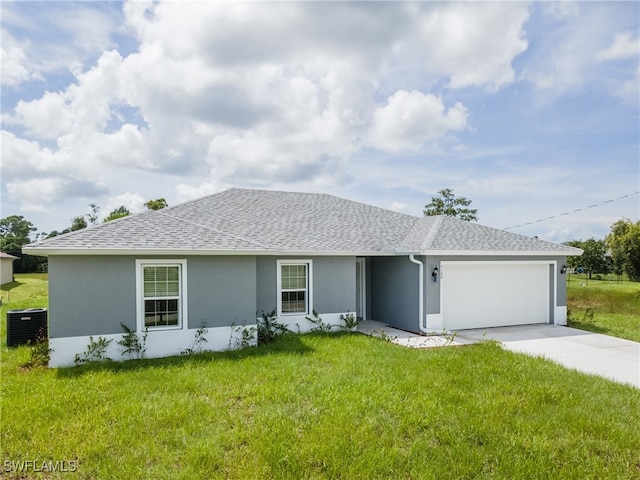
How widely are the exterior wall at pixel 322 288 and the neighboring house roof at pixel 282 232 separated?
55 cm

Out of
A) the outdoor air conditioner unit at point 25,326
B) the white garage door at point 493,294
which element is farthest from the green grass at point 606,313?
Result: the outdoor air conditioner unit at point 25,326

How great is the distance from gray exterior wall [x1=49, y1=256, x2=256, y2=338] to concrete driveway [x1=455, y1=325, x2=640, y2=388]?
22.3 ft

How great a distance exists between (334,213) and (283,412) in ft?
38.1

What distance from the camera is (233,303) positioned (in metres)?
10.4

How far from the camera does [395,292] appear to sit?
13.8 metres

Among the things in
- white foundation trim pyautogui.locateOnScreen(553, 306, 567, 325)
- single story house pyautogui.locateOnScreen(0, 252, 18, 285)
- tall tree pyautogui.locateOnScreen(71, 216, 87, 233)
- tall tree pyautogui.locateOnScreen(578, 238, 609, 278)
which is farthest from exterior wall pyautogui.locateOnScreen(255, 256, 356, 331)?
tall tree pyautogui.locateOnScreen(71, 216, 87, 233)

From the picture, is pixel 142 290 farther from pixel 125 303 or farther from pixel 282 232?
pixel 282 232

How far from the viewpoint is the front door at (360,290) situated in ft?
Result: 49.8

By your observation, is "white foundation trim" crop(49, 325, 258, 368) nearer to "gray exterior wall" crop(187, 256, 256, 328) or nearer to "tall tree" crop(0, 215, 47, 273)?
"gray exterior wall" crop(187, 256, 256, 328)

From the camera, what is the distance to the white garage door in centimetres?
1297

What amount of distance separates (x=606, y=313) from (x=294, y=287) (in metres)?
14.7

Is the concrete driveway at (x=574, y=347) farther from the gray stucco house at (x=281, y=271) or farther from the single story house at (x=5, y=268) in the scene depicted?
the single story house at (x=5, y=268)

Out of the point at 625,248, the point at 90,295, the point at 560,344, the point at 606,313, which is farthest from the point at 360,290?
the point at 625,248

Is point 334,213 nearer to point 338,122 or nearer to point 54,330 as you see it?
point 338,122
